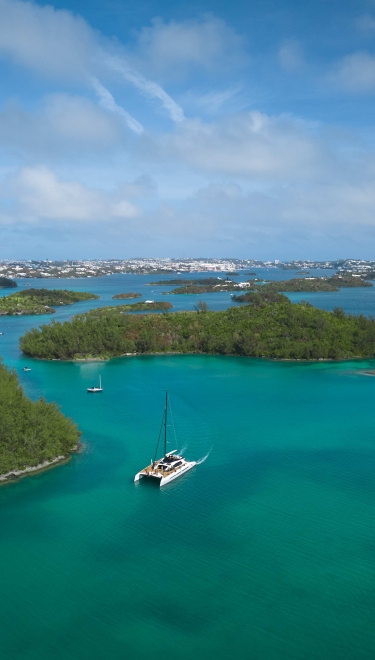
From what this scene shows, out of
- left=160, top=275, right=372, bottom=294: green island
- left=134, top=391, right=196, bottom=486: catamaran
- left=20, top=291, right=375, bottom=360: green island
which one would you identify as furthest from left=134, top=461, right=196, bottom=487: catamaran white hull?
left=160, top=275, right=372, bottom=294: green island

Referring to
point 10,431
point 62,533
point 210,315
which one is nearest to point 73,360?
point 210,315

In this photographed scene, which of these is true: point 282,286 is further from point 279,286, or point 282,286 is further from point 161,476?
point 161,476

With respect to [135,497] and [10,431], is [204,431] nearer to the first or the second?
[135,497]

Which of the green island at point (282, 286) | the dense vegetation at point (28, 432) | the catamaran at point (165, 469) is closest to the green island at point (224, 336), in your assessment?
the dense vegetation at point (28, 432)

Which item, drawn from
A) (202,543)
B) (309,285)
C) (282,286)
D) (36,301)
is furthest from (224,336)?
(309,285)

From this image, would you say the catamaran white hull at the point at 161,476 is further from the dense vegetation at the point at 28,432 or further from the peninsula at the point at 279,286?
the peninsula at the point at 279,286
